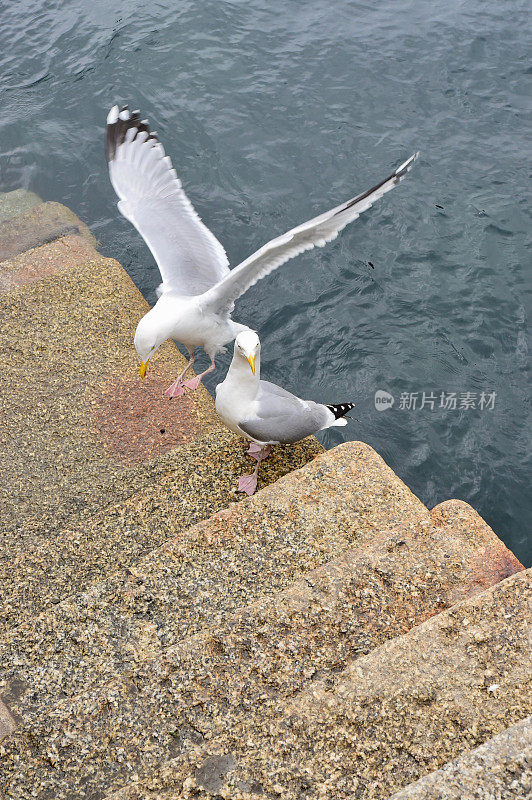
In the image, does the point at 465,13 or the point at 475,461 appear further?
the point at 465,13

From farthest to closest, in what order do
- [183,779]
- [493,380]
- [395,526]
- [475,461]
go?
[493,380]
[475,461]
[395,526]
[183,779]

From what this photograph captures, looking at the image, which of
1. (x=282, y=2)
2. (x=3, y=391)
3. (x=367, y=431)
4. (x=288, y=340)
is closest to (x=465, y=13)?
(x=282, y=2)

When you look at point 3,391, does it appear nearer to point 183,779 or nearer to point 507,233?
point 183,779

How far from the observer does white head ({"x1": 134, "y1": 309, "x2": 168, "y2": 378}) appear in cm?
460

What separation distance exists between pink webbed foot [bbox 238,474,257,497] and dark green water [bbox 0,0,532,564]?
167 cm

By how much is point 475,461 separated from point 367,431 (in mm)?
891

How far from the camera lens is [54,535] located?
3.91 meters

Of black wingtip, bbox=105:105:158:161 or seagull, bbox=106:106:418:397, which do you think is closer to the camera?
seagull, bbox=106:106:418:397

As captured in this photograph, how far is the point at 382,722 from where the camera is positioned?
2318mm

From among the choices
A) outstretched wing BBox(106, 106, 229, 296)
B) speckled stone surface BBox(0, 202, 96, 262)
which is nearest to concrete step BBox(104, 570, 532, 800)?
outstretched wing BBox(106, 106, 229, 296)

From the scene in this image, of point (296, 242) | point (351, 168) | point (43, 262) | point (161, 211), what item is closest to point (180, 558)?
point (296, 242)

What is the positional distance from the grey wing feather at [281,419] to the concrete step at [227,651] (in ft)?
3.55

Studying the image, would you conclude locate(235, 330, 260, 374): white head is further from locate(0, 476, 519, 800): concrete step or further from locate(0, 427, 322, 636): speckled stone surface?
locate(0, 476, 519, 800): concrete step

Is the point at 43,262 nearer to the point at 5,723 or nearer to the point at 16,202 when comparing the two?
the point at 16,202
